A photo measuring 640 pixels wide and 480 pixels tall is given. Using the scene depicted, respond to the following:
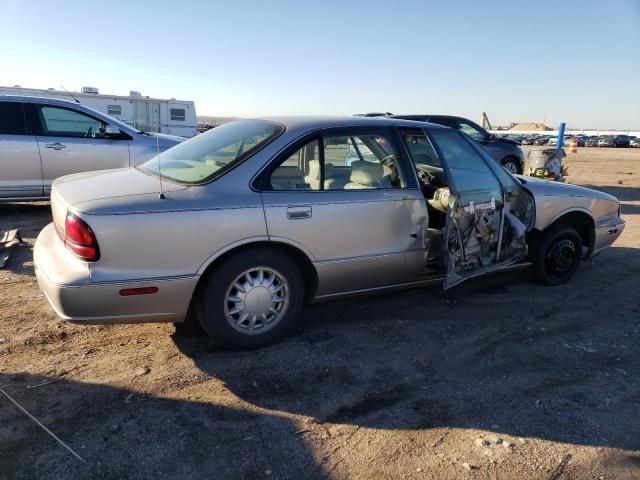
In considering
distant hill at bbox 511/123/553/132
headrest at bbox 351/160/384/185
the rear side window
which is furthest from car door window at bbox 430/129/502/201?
distant hill at bbox 511/123/553/132

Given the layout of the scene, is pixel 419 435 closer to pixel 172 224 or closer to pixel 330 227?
pixel 330 227

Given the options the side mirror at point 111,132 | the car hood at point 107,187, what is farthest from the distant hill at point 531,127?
the car hood at point 107,187

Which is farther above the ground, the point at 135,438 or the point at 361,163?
the point at 361,163

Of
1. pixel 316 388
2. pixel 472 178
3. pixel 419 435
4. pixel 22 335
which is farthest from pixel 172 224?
pixel 472 178

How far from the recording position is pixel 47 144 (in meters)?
7.51

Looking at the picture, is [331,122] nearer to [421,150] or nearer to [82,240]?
[421,150]

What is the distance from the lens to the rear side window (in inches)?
289

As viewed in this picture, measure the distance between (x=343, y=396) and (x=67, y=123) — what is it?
6725 millimetres

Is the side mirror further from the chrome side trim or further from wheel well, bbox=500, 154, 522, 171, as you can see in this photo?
wheel well, bbox=500, 154, 522, 171

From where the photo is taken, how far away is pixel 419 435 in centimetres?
271

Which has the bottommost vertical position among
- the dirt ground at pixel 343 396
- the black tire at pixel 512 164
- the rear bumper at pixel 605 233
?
the dirt ground at pixel 343 396

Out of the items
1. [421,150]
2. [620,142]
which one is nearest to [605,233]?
[421,150]

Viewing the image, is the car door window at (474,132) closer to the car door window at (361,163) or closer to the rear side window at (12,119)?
the car door window at (361,163)

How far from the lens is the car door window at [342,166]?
3533mm
